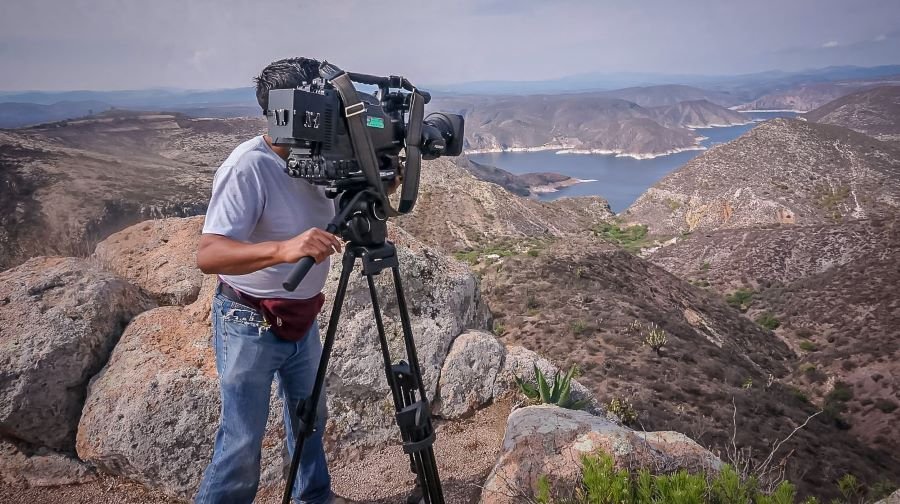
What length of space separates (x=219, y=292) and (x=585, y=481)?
1.88 m

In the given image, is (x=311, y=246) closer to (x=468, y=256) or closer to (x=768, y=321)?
(x=468, y=256)

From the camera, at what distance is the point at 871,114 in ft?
305

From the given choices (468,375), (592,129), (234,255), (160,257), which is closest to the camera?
(234,255)

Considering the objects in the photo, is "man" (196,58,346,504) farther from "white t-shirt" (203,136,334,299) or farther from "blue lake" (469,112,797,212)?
"blue lake" (469,112,797,212)

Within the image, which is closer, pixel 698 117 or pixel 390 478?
pixel 390 478

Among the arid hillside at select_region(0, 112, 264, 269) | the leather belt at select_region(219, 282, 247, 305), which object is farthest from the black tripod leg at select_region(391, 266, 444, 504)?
the arid hillside at select_region(0, 112, 264, 269)

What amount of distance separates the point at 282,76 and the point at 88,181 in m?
26.9

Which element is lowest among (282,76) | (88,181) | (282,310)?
(88,181)

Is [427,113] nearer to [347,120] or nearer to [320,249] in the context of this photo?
[347,120]

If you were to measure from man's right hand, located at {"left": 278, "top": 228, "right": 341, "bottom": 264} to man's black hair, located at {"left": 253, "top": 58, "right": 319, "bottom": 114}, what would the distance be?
0.62 m

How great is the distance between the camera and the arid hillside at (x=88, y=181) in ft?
62.0

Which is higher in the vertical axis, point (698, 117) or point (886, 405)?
point (698, 117)

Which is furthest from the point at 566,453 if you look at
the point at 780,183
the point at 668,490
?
the point at 780,183

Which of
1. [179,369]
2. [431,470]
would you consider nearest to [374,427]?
[179,369]
